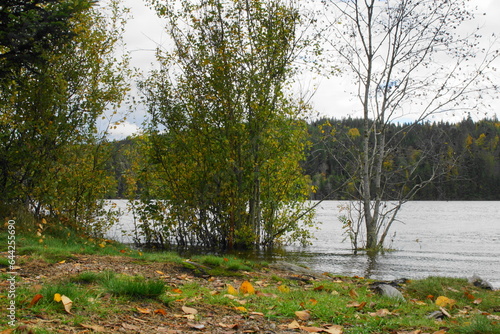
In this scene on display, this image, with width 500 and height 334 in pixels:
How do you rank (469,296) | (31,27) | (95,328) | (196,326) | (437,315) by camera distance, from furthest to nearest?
1. (31,27)
2. (469,296)
3. (437,315)
4. (196,326)
5. (95,328)

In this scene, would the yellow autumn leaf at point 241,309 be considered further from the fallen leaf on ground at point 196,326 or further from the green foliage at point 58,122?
the green foliage at point 58,122

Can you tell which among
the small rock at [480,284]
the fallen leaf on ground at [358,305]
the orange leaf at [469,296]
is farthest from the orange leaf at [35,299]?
the small rock at [480,284]

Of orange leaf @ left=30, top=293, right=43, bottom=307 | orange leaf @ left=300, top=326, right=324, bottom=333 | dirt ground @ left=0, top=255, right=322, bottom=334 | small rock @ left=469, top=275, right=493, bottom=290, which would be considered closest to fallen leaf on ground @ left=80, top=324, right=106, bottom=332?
dirt ground @ left=0, top=255, right=322, bottom=334

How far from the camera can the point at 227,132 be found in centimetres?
1484

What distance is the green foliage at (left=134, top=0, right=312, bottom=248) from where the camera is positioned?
48.1ft

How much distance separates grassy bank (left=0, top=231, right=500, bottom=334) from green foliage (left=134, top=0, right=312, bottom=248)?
266 inches

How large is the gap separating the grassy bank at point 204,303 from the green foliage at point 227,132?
677cm

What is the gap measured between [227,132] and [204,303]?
969 centimetres

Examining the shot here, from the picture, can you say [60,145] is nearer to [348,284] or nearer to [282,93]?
[282,93]

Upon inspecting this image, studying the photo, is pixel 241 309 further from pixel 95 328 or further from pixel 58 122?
pixel 58 122

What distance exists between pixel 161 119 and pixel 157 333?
12.1m

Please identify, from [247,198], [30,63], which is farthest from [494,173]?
[30,63]

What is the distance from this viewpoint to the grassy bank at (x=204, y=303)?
175 inches

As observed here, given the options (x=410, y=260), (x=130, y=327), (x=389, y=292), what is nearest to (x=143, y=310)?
Result: (x=130, y=327)
